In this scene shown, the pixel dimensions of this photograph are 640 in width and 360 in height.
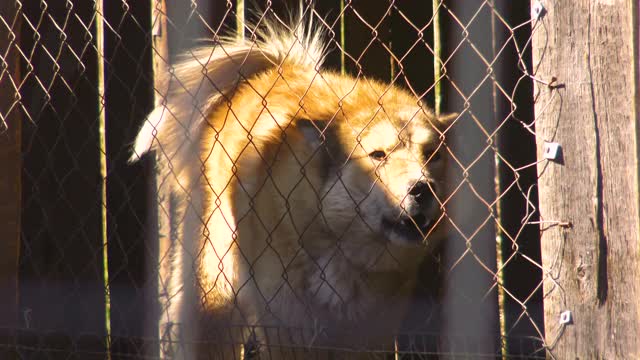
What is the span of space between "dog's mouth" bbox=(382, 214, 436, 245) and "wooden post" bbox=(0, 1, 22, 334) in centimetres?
187

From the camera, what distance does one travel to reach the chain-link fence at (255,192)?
154 inches

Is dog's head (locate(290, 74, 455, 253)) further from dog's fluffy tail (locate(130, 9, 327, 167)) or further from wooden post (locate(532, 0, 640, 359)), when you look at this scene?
wooden post (locate(532, 0, 640, 359))

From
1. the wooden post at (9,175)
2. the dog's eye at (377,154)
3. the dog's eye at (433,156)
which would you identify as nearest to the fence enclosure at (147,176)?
the wooden post at (9,175)

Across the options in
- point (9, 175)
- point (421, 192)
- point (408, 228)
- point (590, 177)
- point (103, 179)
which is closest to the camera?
point (590, 177)

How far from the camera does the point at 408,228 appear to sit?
12.9ft

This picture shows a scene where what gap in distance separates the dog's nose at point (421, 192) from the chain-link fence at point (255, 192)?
0.02 metres

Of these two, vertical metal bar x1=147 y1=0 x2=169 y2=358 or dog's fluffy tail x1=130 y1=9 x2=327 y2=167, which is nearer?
vertical metal bar x1=147 y1=0 x2=169 y2=358

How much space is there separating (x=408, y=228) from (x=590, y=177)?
1.63 meters

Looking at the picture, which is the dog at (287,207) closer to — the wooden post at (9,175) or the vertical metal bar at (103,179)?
the vertical metal bar at (103,179)

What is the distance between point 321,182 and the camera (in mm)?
4027

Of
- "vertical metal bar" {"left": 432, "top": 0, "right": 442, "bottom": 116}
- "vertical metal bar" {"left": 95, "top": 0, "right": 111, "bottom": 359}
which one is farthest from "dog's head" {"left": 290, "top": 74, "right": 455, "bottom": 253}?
"vertical metal bar" {"left": 95, "top": 0, "right": 111, "bottom": 359}

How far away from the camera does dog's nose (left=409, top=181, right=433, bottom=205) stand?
3672 mm

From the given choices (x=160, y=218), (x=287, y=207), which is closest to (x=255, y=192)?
(x=287, y=207)

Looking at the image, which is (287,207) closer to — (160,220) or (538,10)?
(160,220)
